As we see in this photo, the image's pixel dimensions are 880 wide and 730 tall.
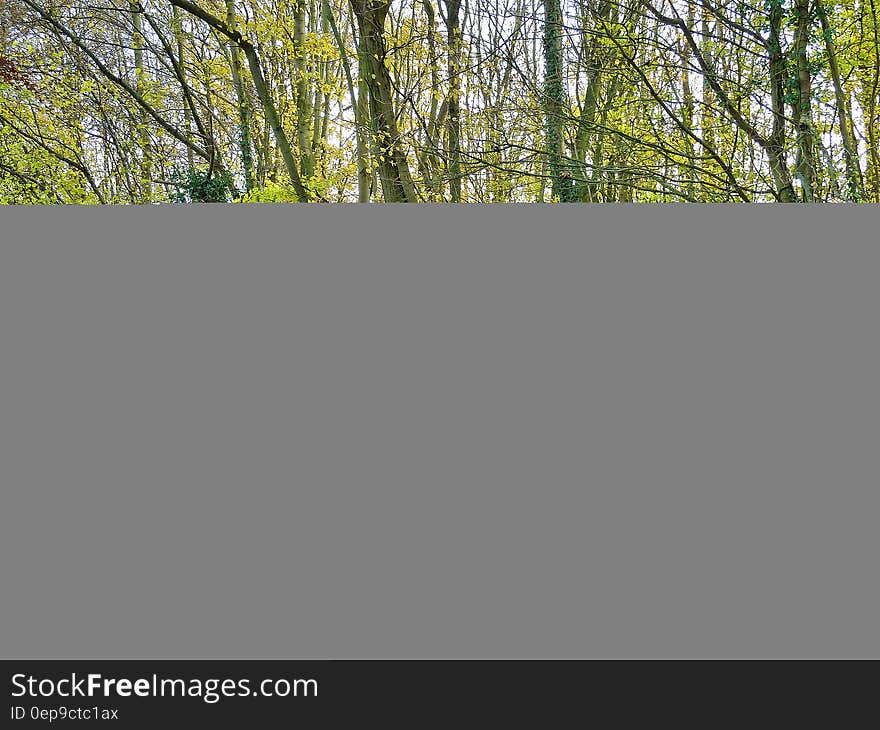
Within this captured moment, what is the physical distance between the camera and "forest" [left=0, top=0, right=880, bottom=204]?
4.22 m

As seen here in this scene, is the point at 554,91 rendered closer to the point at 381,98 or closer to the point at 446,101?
the point at 446,101

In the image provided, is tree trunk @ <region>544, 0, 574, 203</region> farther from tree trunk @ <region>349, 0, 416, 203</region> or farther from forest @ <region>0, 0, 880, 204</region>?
tree trunk @ <region>349, 0, 416, 203</region>

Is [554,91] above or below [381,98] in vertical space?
below

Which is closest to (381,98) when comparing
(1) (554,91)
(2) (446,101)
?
(2) (446,101)

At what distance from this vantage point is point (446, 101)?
6309 mm

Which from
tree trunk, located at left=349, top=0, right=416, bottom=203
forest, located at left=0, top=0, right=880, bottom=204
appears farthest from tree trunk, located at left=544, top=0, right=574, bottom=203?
tree trunk, located at left=349, top=0, right=416, bottom=203

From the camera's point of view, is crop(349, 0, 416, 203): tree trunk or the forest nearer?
the forest

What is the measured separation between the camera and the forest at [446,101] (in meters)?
4.22

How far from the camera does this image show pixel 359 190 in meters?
7.92

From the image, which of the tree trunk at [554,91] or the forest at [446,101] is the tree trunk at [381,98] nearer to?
the forest at [446,101]

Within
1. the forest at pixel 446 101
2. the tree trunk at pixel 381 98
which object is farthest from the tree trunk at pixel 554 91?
the tree trunk at pixel 381 98
